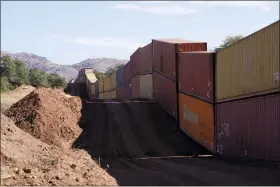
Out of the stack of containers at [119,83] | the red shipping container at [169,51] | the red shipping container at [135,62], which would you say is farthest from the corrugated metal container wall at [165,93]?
the stack of containers at [119,83]

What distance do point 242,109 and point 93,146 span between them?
934 cm

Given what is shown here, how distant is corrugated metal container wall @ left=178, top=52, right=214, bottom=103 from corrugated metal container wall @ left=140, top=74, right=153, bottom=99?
968 centimetres

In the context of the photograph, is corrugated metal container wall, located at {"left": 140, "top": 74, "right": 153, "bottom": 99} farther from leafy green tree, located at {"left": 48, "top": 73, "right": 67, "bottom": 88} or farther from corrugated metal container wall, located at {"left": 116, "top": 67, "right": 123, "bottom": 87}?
leafy green tree, located at {"left": 48, "top": 73, "right": 67, "bottom": 88}

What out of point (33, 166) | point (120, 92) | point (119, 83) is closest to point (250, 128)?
point (33, 166)

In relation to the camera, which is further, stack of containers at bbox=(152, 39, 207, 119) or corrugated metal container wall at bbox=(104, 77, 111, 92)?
corrugated metal container wall at bbox=(104, 77, 111, 92)

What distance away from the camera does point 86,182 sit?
11.7 meters

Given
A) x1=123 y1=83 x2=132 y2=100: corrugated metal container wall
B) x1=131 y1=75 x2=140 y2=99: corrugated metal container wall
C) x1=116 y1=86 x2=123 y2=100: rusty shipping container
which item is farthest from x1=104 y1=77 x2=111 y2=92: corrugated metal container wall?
x1=131 y1=75 x2=140 y2=99: corrugated metal container wall

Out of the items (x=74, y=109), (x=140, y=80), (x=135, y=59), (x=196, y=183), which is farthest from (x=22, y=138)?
(x=135, y=59)

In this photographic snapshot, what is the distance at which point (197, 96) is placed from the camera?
26188 millimetres

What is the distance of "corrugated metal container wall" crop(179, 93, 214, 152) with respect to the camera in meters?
24.4

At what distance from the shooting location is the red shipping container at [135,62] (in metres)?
45.6

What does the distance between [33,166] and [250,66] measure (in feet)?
37.9

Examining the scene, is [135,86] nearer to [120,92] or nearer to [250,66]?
[120,92]

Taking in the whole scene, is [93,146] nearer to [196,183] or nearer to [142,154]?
[142,154]
